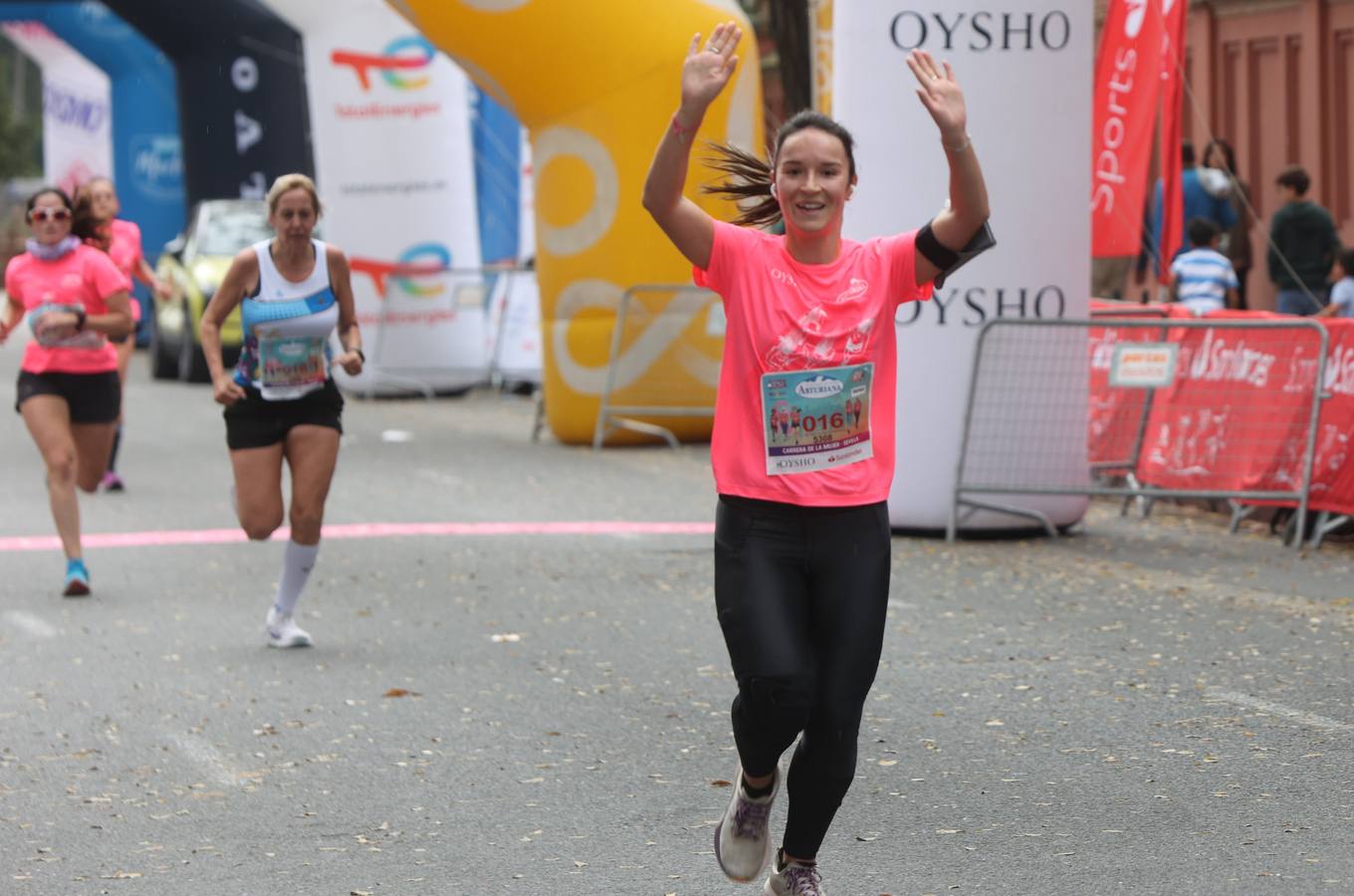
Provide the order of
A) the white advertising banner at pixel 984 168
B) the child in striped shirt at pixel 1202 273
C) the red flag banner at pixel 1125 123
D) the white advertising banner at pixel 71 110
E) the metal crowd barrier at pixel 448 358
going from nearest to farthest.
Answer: the white advertising banner at pixel 984 168
the red flag banner at pixel 1125 123
the child in striped shirt at pixel 1202 273
the metal crowd barrier at pixel 448 358
the white advertising banner at pixel 71 110

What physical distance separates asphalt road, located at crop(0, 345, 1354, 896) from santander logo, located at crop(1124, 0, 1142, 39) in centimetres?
300

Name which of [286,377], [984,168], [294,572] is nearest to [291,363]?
[286,377]

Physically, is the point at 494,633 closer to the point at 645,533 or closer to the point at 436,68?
the point at 645,533

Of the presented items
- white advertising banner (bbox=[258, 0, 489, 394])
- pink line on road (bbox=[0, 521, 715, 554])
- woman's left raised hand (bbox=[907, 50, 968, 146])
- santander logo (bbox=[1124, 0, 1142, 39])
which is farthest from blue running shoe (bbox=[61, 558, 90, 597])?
Result: white advertising banner (bbox=[258, 0, 489, 394])

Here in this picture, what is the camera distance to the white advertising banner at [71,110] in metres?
39.9

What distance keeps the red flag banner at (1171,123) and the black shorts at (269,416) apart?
22.0 feet

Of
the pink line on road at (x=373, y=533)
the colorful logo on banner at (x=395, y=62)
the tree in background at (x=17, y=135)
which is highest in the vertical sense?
the tree in background at (x=17, y=135)

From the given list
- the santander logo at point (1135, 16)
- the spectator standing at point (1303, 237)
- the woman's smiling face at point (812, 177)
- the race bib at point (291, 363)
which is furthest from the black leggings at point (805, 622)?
the spectator standing at point (1303, 237)

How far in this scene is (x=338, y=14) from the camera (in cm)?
2252

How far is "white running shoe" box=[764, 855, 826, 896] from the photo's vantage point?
5.10m

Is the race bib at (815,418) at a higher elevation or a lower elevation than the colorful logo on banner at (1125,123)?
lower

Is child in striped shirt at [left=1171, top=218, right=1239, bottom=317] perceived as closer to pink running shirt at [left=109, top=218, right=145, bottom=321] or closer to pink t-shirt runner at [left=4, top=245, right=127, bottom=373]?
pink running shirt at [left=109, top=218, right=145, bottom=321]

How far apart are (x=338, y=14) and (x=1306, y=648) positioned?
15686 mm

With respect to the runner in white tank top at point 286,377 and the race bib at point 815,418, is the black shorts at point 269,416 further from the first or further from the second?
the race bib at point 815,418
